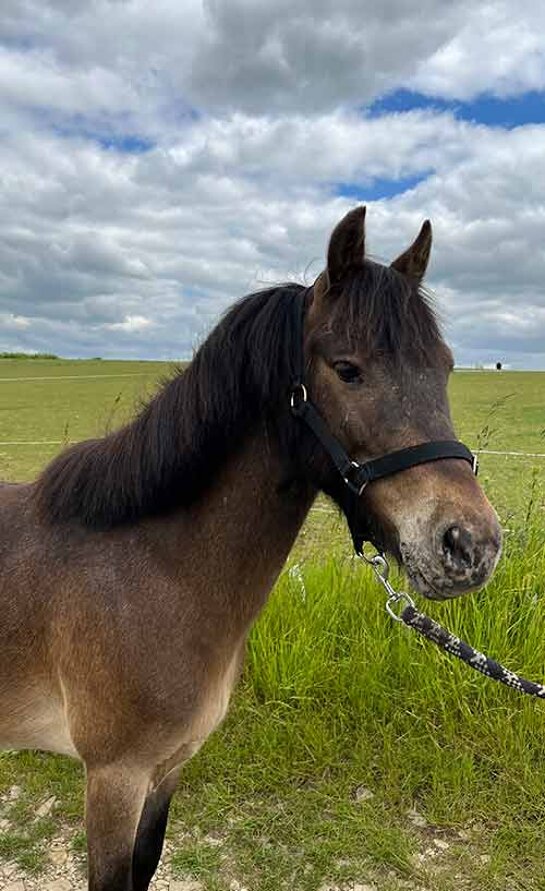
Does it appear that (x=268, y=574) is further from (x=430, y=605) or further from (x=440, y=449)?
(x=430, y=605)

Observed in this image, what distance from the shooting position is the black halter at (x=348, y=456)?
1880 millimetres

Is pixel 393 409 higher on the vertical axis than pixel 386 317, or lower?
lower

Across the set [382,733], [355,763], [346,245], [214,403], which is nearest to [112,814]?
[214,403]

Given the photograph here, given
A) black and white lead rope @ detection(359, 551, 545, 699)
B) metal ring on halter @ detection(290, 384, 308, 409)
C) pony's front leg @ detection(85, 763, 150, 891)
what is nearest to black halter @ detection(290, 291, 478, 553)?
metal ring on halter @ detection(290, 384, 308, 409)

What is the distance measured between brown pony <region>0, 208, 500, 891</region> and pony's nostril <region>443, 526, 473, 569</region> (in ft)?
0.61

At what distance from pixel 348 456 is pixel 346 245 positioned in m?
0.69

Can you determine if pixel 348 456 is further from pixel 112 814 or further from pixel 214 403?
pixel 112 814

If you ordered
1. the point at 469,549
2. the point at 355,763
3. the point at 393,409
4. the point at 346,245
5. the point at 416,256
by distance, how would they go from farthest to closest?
1. the point at 355,763
2. the point at 416,256
3. the point at 346,245
4. the point at 393,409
5. the point at 469,549

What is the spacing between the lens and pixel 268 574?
96.3 inches

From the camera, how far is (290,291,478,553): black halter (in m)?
1.88

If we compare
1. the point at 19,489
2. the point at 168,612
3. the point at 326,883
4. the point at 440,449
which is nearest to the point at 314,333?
the point at 440,449

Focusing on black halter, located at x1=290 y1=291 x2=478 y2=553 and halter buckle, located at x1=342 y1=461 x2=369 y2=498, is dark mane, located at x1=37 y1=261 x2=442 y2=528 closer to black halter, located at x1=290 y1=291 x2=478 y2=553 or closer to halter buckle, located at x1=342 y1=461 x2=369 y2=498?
black halter, located at x1=290 y1=291 x2=478 y2=553

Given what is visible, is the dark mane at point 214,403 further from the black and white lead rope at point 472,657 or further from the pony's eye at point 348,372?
the black and white lead rope at point 472,657

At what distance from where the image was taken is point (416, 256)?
7.84ft
